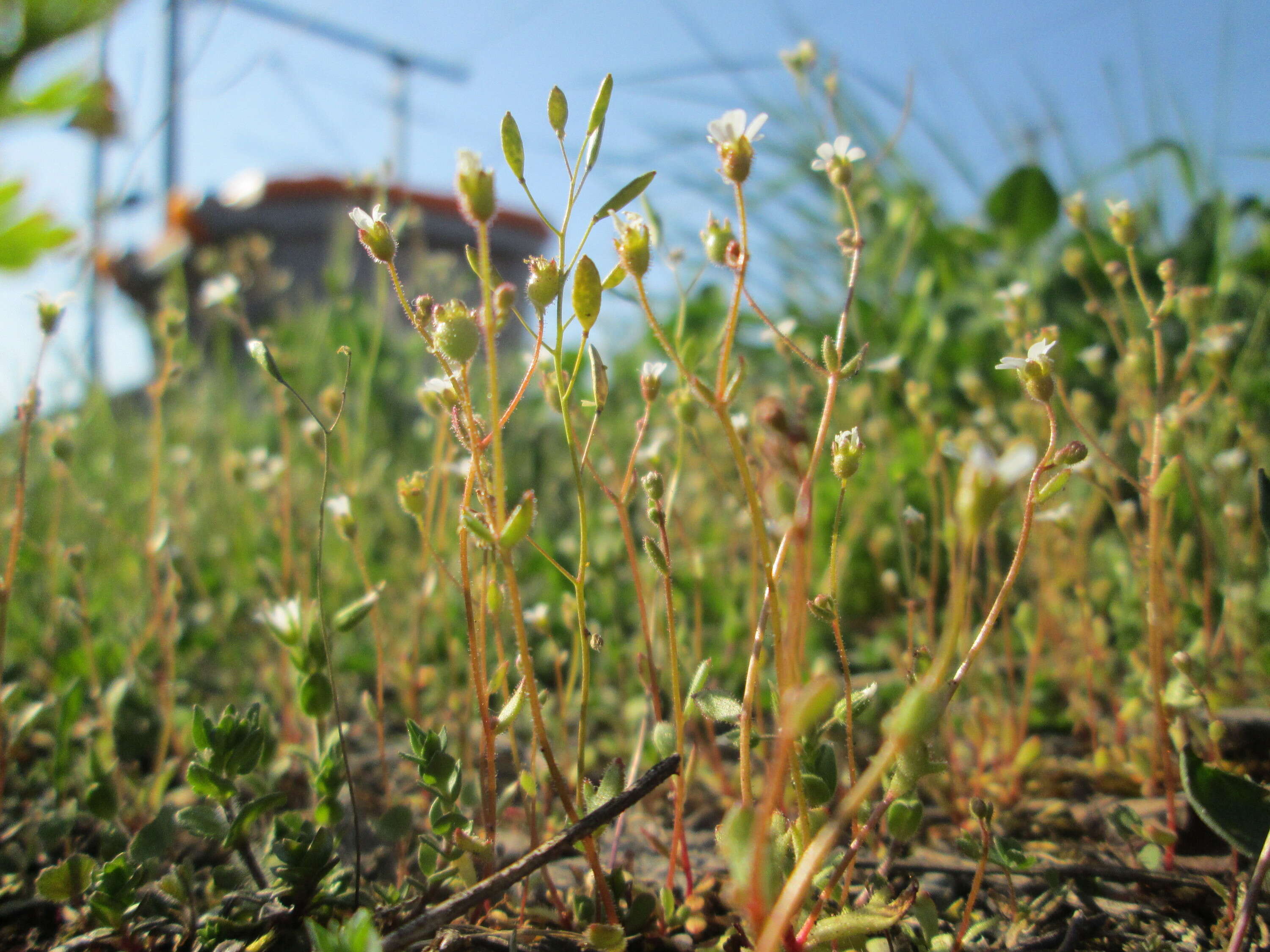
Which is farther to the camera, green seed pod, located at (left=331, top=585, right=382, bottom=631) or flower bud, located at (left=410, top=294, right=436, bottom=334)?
green seed pod, located at (left=331, top=585, right=382, bottom=631)

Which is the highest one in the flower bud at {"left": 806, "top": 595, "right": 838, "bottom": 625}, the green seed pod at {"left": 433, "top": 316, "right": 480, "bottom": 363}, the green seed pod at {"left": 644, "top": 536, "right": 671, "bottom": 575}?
the green seed pod at {"left": 433, "top": 316, "right": 480, "bottom": 363}

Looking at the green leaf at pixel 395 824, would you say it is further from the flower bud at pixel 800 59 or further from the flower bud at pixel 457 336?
the flower bud at pixel 800 59

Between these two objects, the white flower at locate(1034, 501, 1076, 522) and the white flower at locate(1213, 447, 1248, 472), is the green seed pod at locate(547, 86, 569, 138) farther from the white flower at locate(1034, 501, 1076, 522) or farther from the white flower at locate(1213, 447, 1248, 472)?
the white flower at locate(1213, 447, 1248, 472)

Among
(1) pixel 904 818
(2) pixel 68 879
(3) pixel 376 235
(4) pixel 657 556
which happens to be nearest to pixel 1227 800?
(1) pixel 904 818

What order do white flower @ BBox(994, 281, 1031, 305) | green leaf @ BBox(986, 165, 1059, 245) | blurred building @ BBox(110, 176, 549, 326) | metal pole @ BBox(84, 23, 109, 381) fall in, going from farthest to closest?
blurred building @ BBox(110, 176, 549, 326) < green leaf @ BBox(986, 165, 1059, 245) < white flower @ BBox(994, 281, 1031, 305) < metal pole @ BBox(84, 23, 109, 381)

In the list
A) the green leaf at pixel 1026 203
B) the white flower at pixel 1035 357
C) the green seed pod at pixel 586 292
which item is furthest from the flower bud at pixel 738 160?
the green leaf at pixel 1026 203

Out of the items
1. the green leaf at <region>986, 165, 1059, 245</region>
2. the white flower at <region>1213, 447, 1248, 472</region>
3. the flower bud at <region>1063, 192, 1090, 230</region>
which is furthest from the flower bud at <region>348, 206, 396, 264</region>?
the green leaf at <region>986, 165, 1059, 245</region>

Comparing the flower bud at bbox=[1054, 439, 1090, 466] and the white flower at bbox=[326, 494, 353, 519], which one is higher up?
the white flower at bbox=[326, 494, 353, 519]
